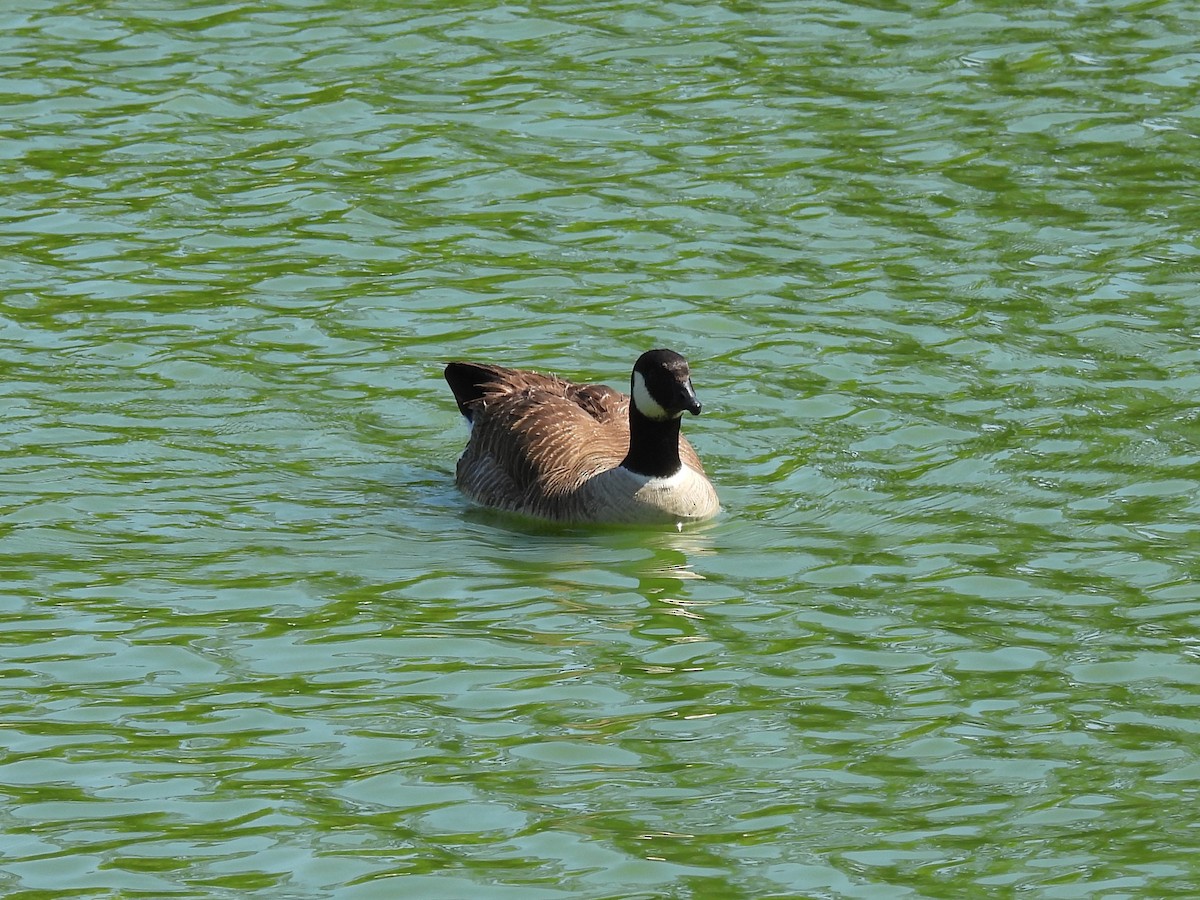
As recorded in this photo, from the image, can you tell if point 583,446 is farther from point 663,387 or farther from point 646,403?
point 663,387

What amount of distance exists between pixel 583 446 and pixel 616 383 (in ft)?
5.24

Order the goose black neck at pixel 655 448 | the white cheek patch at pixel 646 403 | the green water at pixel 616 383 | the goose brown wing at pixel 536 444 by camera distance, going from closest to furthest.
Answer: the green water at pixel 616 383 < the white cheek patch at pixel 646 403 < the goose black neck at pixel 655 448 < the goose brown wing at pixel 536 444

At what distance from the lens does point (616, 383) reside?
52.1ft

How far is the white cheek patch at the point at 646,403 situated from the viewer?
13312 millimetres

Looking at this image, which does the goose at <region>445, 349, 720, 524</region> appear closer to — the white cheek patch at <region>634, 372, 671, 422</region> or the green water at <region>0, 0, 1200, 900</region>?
the white cheek patch at <region>634, 372, 671, 422</region>

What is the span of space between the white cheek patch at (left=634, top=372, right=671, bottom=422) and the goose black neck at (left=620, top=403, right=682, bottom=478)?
Result: 55mm

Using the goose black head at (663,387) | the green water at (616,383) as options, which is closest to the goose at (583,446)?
the goose black head at (663,387)

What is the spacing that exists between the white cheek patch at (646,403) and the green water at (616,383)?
2.57ft

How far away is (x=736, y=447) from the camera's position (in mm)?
14773

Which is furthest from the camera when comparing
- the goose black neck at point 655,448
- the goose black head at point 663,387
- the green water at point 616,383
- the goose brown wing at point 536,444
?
the goose brown wing at point 536,444

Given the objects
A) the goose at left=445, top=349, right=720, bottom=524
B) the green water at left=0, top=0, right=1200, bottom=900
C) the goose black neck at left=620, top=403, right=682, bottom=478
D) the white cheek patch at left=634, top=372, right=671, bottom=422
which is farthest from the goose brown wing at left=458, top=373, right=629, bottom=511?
the white cheek patch at left=634, top=372, right=671, bottom=422

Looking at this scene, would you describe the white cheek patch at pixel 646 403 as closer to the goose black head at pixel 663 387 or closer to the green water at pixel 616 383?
the goose black head at pixel 663 387

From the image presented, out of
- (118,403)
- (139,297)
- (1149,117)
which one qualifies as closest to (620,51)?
(1149,117)

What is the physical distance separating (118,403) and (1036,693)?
278 inches
